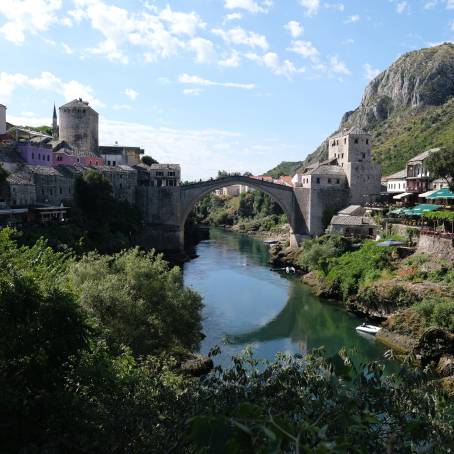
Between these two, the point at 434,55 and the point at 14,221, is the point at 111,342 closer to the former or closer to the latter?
the point at 14,221

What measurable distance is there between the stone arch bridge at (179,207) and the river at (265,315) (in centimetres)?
395

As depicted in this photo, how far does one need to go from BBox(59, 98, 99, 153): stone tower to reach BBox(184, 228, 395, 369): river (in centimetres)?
1968

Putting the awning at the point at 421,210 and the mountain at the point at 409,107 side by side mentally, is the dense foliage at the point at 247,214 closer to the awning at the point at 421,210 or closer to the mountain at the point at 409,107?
the mountain at the point at 409,107

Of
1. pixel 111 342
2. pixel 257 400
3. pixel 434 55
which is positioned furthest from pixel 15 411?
pixel 434 55

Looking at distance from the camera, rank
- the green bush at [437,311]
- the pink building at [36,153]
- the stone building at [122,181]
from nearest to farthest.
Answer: the green bush at [437,311] → the pink building at [36,153] → the stone building at [122,181]

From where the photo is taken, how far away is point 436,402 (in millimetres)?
6820

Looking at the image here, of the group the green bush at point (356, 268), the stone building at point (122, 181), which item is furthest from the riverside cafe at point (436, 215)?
the stone building at point (122, 181)

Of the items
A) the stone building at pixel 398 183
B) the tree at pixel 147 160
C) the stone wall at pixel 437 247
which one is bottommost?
the stone wall at pixel 437 247

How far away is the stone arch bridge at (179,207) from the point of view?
45.8 metres

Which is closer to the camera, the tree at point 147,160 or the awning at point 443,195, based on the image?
the awning at point 443,195

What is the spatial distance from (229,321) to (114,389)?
1709 cm

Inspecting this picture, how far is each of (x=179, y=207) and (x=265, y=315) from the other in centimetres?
2122

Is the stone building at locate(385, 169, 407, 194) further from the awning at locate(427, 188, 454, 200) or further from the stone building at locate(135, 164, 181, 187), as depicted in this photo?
the stone building at locate(135, 164, 181, 187)

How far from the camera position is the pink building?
40188mm
